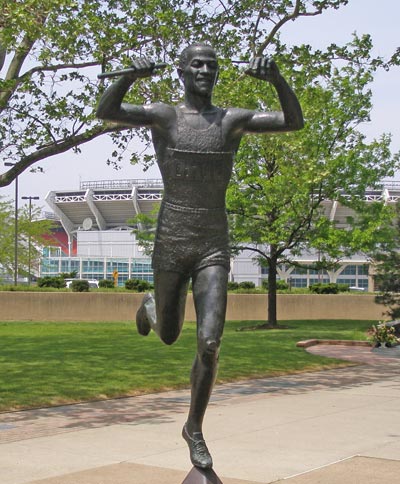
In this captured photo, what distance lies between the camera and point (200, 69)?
5.41 metres

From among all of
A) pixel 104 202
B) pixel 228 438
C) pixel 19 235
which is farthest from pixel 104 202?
pixel 228 438

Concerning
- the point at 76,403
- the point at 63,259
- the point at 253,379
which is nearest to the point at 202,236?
the point at 76,403

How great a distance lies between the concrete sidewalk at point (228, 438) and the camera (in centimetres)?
638

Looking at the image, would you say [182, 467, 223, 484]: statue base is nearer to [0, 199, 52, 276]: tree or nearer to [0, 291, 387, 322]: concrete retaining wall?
[0, 291, 387, 322]: concrete retaining wall

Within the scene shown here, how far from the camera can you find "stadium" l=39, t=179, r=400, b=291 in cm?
7156

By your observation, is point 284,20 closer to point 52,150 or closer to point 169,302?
point 52,150

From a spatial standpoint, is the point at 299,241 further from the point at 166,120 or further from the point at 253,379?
the point at 166,120

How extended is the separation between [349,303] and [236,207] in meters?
8.32

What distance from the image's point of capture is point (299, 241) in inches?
1027

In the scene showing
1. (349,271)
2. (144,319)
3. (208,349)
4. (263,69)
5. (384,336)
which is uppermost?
(349,271)

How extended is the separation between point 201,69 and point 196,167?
60 cm

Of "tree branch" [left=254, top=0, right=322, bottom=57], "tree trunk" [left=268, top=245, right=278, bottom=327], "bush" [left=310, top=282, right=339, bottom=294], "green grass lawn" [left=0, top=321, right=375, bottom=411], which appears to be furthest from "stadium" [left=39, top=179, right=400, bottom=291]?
"tree branch" [left=254, top=0, right=322, bottom=57]

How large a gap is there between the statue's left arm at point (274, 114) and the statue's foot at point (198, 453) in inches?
75.2

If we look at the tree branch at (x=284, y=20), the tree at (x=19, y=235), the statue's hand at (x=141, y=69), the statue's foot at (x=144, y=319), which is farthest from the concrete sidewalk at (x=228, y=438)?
the tree at (x=19, y=235)
